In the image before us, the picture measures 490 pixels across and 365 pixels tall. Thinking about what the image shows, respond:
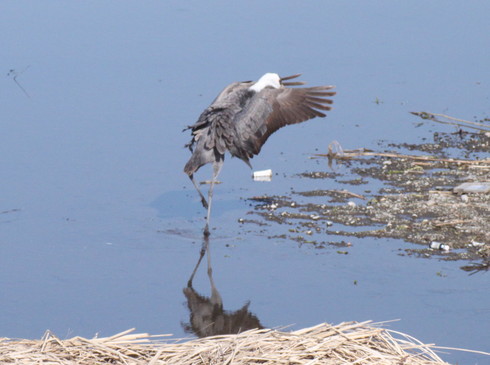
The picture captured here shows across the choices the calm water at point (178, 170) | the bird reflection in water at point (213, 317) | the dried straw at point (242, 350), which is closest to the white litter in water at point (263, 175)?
the calm water at point (178, 170)

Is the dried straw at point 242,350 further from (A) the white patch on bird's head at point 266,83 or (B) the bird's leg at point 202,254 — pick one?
(A) the white patch on bird's head at point 266,83

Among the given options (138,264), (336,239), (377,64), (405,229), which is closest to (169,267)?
(138,264)

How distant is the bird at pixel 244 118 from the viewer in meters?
9.91

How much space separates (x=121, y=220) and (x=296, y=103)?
2248 mm

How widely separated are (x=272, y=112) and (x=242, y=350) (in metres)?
5.60

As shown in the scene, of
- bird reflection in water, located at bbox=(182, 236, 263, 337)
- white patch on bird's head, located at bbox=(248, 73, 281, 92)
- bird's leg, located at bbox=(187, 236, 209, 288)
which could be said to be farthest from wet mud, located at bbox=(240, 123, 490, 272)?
bird reflection in water, located at bbox=(182, 236, 263, 337)

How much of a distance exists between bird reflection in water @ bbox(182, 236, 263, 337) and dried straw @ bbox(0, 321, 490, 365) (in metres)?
2.32

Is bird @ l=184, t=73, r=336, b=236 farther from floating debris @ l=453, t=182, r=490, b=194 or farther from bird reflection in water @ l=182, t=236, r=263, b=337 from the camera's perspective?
floating debris @ l=453, t=182, r=490, b=194

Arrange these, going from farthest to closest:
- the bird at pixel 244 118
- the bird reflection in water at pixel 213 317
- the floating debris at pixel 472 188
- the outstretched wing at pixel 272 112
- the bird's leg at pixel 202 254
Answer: the floating debris at pixel 472 188 < the outstretched wing at pixel 272 112 < the bird at pixel 244 118 < the bird's leg at pixel 202 254 < the bird reflection in water at pixel 213 317

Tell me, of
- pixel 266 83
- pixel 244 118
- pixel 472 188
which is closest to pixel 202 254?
pixel 244 118

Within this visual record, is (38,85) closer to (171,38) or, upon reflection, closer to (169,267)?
(171,38)

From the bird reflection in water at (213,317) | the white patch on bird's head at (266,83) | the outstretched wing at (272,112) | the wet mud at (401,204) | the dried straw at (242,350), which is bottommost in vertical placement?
the dried straw at (242,350)

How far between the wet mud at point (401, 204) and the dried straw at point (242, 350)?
147 inches

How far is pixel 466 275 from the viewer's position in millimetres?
8633
